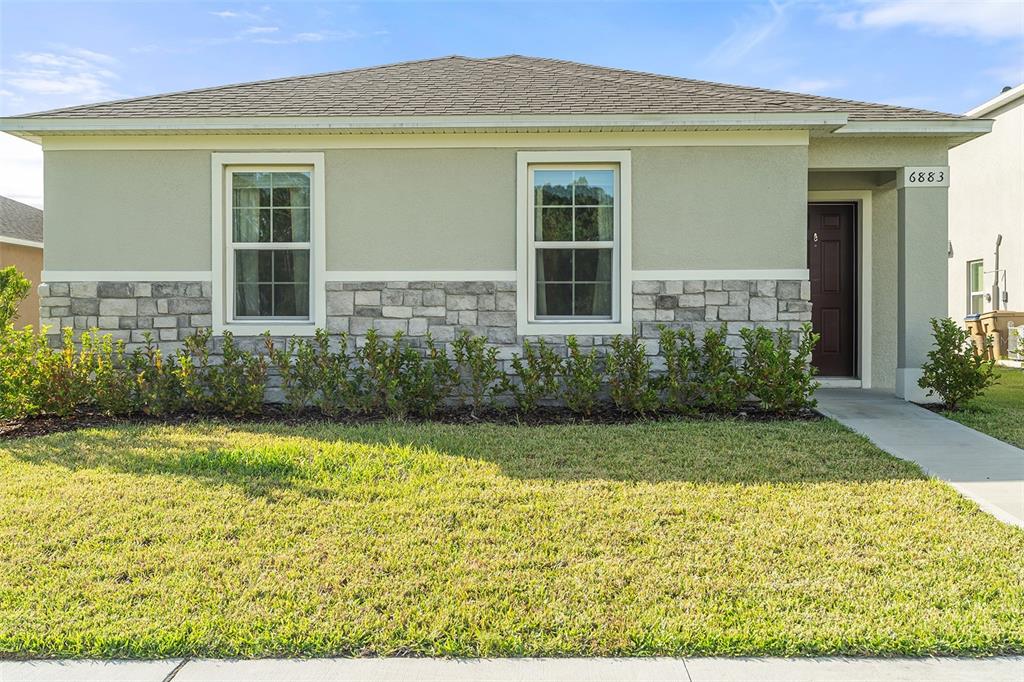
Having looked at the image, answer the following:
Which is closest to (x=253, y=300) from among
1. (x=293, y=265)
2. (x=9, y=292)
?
(x=293, y=265)

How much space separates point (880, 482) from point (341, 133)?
618 cm

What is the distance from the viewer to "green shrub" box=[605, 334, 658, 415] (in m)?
7.55

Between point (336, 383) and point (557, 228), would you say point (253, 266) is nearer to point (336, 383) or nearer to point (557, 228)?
point (336, 383)

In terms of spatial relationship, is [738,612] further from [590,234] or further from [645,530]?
[590,234]

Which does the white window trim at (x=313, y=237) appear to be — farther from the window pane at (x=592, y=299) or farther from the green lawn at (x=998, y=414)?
the green lawn at (x=998, y=414)

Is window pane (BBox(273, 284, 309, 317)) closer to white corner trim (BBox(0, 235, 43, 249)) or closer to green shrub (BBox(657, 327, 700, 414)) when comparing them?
green shrub (BBox(657, 327, 700, 414))

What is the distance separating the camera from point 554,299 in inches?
328

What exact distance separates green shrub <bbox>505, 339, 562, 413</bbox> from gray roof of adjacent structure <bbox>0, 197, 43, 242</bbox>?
1510 cm

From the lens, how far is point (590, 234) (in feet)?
27.2

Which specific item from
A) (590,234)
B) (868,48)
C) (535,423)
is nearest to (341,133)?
(590,234)

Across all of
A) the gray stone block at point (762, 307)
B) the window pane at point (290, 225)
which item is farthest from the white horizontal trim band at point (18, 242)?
the gray stone block at point (762, 307)

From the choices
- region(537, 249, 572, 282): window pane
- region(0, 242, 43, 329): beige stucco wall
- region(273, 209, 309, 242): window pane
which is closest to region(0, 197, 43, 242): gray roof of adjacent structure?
region(0, 242, 43, 329): beige stucco wall

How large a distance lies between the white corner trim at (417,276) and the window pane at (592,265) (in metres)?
0.78

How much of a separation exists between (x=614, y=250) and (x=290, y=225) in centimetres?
364
